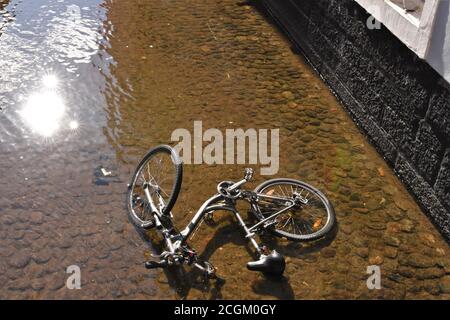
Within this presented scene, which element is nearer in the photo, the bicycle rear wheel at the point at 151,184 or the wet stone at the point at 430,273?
the wet stone at the point at 430,273

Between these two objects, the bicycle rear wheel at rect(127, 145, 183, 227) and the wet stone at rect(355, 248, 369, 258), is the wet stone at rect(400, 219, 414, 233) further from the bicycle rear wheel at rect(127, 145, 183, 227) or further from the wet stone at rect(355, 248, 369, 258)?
the bicycle rear wheel at rect(127, 145, 183, 227)

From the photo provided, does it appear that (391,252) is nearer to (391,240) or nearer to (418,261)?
(391,240)

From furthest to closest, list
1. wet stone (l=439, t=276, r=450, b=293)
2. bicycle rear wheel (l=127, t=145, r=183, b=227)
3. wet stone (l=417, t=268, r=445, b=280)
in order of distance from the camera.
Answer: bicycle rear wheel (l=127, t=145, r=183, b=227), wet stone (l=417, t=268, r=445, b=280), wet stone (l=439, t=276, r=450, b=293)

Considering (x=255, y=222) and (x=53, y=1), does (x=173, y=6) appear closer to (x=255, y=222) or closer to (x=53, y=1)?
(x=53, y=1)

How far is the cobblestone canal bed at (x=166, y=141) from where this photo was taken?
5.36 meters

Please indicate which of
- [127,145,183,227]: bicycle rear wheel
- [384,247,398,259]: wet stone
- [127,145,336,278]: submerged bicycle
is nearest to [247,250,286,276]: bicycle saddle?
[127,145,336,278]: submerged bicycle

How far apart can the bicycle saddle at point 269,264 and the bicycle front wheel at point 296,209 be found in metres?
0.69

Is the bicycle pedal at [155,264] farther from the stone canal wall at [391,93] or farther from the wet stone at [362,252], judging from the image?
the stone canal wall at [391,93]

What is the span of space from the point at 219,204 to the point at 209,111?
9.61 feet

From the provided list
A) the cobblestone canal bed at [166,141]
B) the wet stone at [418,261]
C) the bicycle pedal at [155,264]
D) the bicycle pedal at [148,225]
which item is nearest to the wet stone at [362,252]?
the cobblestone canal bed at [166,141]

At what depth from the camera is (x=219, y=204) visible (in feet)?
18.7

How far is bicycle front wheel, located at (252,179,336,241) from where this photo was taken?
5902mm

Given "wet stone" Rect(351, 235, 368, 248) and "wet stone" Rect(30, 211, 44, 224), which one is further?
"wet stone" Rect(30, 211, 44, 224)

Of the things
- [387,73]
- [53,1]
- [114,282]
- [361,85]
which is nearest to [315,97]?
[361,85]
